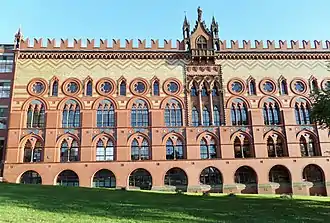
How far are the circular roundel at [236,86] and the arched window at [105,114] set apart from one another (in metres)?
14.8

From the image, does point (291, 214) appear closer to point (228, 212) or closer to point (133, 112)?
point (228, 212)

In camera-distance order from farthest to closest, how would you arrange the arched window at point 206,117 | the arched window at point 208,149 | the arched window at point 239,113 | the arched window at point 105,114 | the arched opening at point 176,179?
the arched window at point 239,113
the arched window at point 206,117
the arched window at point 105,114
the arched window at point 208,149
the arched opening at point 176,179

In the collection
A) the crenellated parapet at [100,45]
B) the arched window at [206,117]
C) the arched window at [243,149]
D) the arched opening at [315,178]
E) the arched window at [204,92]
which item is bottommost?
the arched opening at [315,178]

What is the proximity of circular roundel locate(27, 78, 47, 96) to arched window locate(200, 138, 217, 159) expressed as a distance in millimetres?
20185

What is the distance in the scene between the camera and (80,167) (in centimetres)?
3866

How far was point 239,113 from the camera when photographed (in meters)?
42.2

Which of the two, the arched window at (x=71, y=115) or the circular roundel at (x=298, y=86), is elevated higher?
the circular roundel at (x=298, y=86)

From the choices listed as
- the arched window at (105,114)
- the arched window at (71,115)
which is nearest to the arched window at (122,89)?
the arched window at (105,114)

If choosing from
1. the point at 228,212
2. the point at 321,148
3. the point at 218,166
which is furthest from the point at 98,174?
the point at 321,148

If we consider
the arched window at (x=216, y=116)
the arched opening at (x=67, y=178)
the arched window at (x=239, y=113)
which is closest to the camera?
the arched opening at (x=67, y=178)

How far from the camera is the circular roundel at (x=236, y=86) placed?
4284 centimetres

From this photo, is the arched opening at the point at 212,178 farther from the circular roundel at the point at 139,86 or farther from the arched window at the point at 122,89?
the arched window at the point at 122,89

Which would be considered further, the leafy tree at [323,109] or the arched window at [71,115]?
the arched window at [71,115]

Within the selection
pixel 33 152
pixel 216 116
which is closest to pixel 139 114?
pixel 216 116
